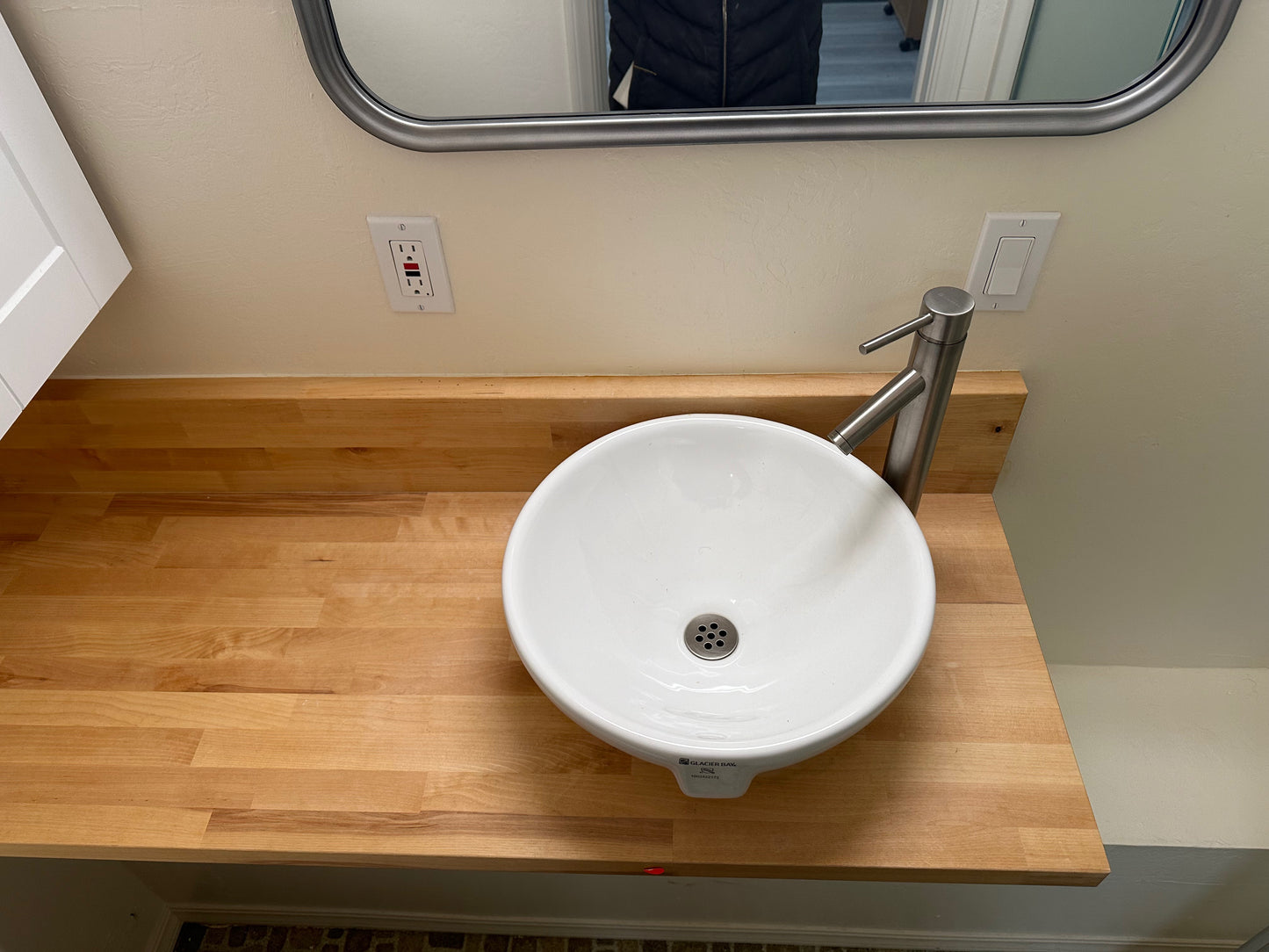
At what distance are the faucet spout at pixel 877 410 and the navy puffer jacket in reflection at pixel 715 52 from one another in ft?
0.94

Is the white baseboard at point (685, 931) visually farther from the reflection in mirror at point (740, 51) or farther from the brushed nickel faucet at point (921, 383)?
the reflection in mirror at point (740, 51)

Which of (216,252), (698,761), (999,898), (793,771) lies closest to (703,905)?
(999,898)

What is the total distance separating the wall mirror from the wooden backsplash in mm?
289

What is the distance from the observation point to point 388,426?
3.39 ft

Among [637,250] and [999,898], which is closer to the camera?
[637,250]

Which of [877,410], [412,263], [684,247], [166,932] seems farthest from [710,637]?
[166,932]

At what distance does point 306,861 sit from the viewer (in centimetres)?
78

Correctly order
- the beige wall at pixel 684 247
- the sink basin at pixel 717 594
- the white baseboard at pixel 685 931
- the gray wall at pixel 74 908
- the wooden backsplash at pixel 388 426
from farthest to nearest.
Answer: the white baseboard at pixel 685 931 < the gray wall at pixel 74 908 < the wooden backsplash at pixel 388 426 < the beige wall at pixel 684 247 < the sink basin at pixel 717 594

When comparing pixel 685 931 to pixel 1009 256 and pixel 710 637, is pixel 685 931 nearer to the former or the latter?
pixel 710 637

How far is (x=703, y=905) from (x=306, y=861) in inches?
32.6

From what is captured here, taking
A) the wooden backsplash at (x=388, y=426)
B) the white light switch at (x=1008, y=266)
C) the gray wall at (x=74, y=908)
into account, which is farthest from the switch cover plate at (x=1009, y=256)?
the gray wall at (x=74, y=908)

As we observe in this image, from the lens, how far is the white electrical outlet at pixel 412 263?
899 millimetres

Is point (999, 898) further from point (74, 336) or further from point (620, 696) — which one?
point (74, 336)

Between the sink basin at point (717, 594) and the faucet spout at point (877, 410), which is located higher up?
the faucet spout at point (877, 410)
